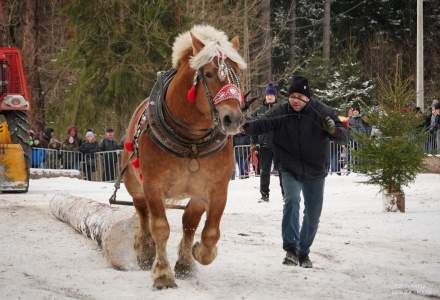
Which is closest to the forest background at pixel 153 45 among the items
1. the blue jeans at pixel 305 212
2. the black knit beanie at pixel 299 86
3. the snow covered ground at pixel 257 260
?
the snow covered ground at pixel 257 260

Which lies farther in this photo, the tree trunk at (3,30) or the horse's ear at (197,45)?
the tree trunk at (3,30)

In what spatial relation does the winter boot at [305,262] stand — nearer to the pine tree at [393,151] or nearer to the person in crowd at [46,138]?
the pine tree at [393,151]

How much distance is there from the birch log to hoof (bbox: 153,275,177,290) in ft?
3.22

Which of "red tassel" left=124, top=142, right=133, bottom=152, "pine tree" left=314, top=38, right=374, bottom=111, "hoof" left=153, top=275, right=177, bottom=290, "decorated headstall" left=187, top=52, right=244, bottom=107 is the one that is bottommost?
"hoof" left=153, top=275, right=177, bottom=290

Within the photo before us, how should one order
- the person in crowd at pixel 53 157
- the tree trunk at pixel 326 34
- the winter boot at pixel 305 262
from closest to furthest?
the winter boot at pixel 305 262 < the person in crowd at pixel 53 157 < the tree trunk at pixel 326 34

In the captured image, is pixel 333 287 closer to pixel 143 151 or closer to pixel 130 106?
pixel 143 151

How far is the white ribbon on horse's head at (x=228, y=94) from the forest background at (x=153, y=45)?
1240cm

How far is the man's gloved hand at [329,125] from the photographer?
6987 millimetres

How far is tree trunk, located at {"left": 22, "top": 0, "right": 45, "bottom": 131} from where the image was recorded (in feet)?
79.2

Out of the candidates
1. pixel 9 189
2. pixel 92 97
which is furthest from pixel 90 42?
pixel 9 189

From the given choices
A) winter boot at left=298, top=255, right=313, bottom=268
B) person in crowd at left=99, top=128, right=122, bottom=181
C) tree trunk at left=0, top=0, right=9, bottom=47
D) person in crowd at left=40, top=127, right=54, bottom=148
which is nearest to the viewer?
winter boot at left=298, top=255, right=313, bottom=268

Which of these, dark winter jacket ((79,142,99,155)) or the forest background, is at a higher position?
the forest background

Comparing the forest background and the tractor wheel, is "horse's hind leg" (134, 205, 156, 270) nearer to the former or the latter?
the tractor wheel

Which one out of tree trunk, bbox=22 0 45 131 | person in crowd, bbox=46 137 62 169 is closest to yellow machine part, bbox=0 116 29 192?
person in crowd, bbox=46 137 62 169
